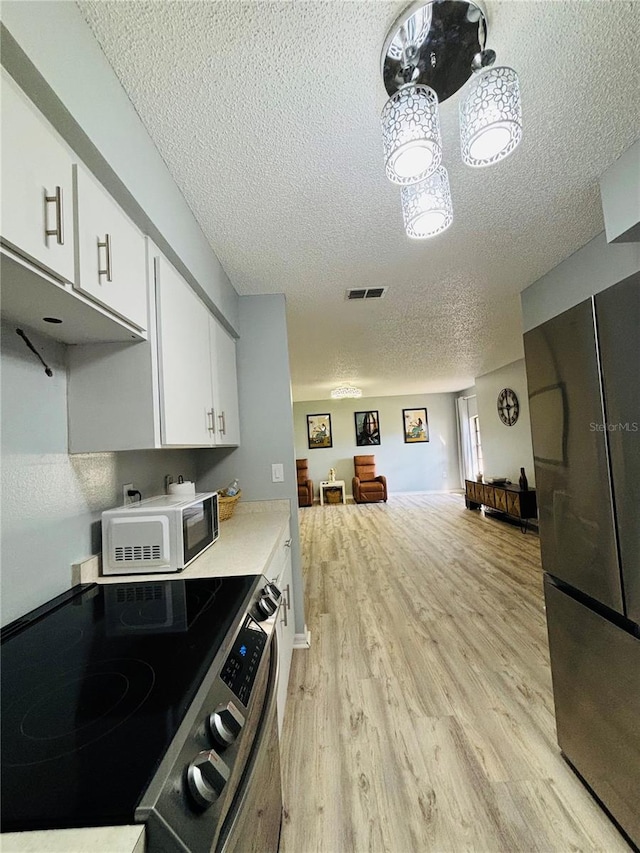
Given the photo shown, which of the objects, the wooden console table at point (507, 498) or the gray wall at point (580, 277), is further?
the wooden console table at point (507, 498)

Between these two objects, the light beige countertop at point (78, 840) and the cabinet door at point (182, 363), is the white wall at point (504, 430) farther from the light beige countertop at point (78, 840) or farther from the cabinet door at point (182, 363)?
the light beige countertop at point (78, 840)

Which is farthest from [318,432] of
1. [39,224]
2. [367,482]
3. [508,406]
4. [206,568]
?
[39,224]

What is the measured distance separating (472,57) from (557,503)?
1453 millimetres

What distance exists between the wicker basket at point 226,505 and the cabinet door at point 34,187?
1.68m

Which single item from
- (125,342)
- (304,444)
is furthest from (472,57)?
(304,444)

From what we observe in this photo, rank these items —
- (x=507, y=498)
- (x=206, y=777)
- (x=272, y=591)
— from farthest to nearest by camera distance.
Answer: (x=507, y=498) < (x=272, y=591) < (x=206, y=777)

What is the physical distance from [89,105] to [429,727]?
103 inches

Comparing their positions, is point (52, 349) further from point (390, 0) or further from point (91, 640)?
point (390, 0)

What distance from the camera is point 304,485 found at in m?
8.77

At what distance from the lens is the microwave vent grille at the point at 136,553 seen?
147 cm

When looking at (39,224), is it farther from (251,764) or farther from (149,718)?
(251,764)

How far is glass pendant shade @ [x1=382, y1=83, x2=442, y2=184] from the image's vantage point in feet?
3.22

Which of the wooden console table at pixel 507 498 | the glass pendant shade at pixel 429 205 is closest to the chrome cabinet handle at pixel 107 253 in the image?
the glass pendant shade at pixel 429 205

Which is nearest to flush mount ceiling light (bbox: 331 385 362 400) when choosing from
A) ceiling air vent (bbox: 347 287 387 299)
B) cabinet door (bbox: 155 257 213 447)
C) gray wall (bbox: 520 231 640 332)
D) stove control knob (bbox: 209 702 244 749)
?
ceiling air vent (bbox: 347 287 387 299)
